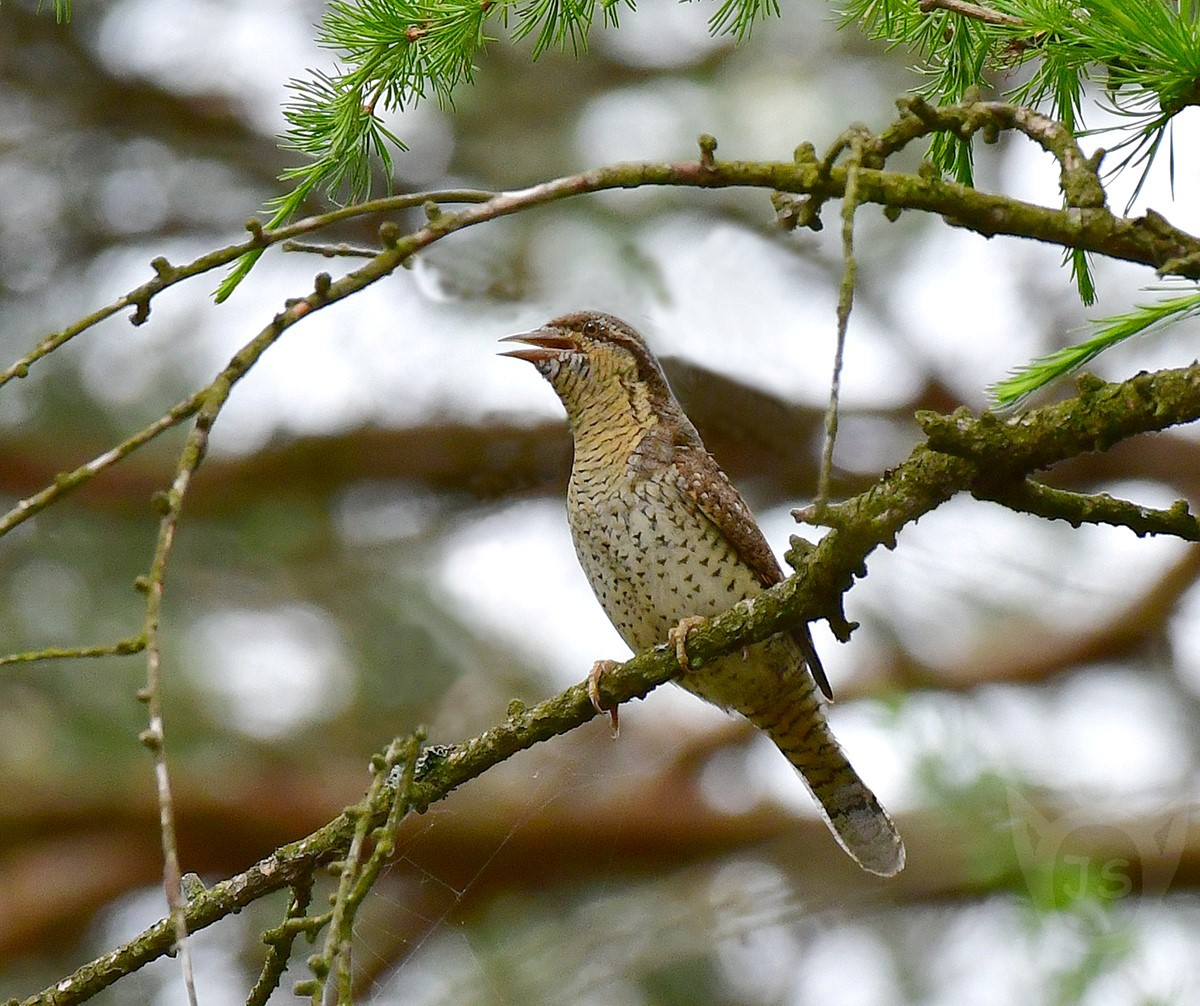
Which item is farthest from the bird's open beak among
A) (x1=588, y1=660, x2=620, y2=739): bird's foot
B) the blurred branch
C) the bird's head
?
the blurred branch

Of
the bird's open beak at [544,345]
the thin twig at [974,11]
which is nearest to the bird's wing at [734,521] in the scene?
the bird's open beak at [544,345]

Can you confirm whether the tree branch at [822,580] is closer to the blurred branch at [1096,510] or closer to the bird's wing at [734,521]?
the blurred branch at [1096,510]

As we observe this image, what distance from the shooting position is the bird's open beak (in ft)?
10.7

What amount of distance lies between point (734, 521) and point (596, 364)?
601 millimetres

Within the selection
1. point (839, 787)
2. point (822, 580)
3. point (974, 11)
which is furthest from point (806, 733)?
point (974, 11)

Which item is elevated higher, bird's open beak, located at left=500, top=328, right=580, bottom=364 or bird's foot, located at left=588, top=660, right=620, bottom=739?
bird's open beak, located at left=500, top=328, right=580, bottom=364

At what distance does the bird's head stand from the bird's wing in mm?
265

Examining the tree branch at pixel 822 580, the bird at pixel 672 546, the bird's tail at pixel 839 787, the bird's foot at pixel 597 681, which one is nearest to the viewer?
the tree branch at pixel 822 580

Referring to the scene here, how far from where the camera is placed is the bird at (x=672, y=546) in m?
2.90

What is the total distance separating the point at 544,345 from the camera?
333 cm

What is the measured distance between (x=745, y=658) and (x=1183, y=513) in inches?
56.9

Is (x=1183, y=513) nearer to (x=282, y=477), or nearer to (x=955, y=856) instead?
(x=955, y=856)

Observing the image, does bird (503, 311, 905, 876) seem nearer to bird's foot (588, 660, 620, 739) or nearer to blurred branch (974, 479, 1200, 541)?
bird's foot (588, 660, 620, 739)

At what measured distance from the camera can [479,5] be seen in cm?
192
